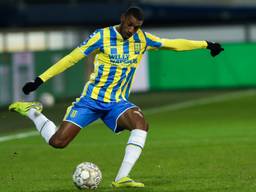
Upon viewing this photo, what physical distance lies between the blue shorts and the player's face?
2.61 feet

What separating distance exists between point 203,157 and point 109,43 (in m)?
3.96

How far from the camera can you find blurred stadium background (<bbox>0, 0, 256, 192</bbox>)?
85.5ft

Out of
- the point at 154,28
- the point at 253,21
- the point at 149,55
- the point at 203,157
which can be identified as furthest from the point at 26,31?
the point at 203,157

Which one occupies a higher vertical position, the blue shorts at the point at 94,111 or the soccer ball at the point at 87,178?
the blue shorts at the point at 94,111

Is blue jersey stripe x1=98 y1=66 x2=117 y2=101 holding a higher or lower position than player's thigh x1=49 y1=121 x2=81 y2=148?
higher

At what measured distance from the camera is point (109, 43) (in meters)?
11.5

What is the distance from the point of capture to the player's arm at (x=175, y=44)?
11.7 metres

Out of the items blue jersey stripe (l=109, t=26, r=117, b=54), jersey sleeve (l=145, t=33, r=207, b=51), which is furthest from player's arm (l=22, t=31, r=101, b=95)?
jersey sleeve (l=145, t=33, r=207, b=51)

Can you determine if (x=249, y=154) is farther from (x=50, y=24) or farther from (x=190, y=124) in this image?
(x=50, y=24)

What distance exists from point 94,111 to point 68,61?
68 cm

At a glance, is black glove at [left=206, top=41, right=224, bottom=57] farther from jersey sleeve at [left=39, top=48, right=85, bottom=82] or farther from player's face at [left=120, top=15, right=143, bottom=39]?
jersey sleeve at [left=39, top=48, right=85, bottom=82]

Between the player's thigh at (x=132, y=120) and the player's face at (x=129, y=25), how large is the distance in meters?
0.85

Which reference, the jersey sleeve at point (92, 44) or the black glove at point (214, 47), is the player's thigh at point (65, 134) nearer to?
the jersey sleeve at point (92, 44)

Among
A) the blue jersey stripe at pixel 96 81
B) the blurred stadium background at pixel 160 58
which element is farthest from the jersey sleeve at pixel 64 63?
the blurred stadium background at pixel 160 58
